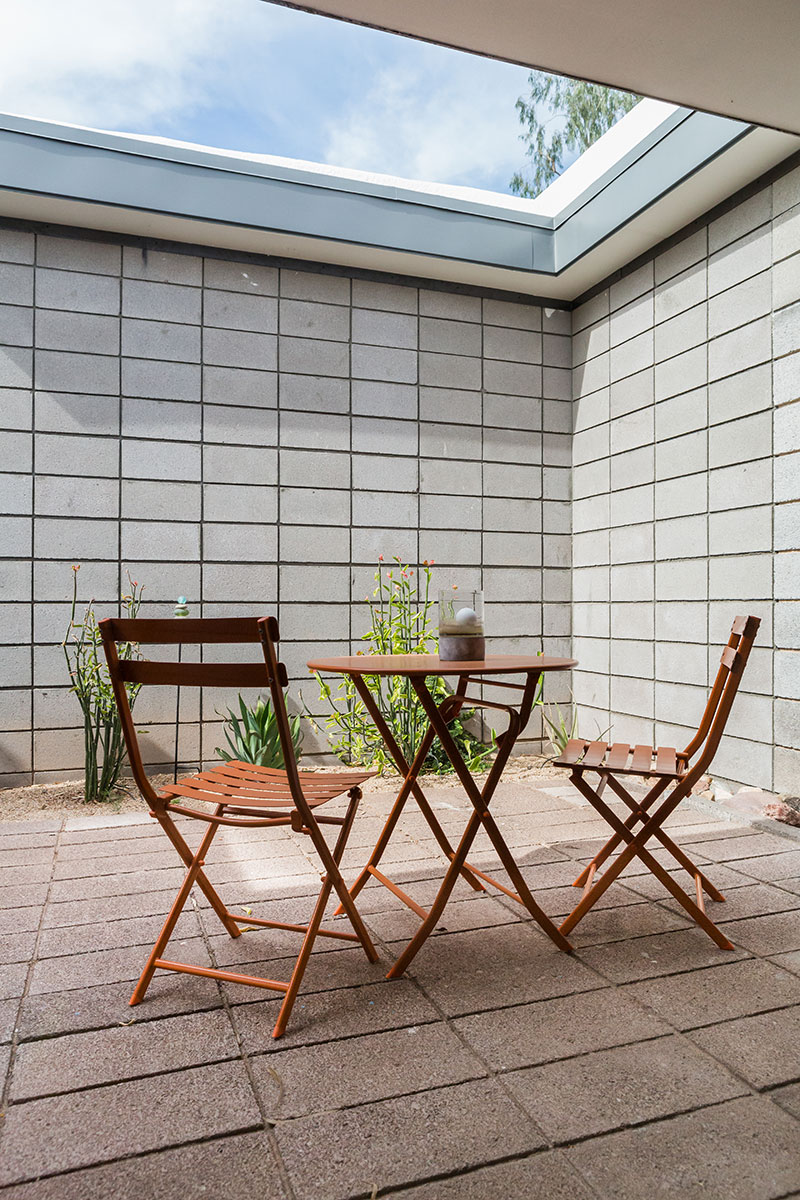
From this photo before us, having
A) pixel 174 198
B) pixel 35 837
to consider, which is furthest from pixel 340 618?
pixel 174 198

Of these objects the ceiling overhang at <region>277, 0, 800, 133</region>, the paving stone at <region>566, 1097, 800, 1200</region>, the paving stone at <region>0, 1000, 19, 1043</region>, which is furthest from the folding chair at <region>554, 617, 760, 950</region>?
the ceiling overhang at <region>277, 0, 800, 133</region>

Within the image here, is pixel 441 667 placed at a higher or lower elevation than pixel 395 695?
higher

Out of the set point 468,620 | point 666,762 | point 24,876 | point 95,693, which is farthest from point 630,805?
point 95,693

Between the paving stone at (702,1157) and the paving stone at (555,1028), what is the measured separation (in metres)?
0.25

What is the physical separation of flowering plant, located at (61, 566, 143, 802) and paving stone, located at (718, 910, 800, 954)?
8.93 feet

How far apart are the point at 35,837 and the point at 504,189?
13.3ft

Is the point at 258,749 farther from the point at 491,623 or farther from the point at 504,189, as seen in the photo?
the point at 504,189

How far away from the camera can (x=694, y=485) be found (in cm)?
396

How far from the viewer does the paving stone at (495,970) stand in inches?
70.4

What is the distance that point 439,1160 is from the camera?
1.25 m

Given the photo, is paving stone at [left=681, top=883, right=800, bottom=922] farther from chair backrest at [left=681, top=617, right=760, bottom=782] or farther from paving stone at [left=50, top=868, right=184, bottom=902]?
paving stone at [left=50, top=868, right=184, bottom=902]

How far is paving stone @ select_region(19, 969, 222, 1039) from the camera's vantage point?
5.50ft

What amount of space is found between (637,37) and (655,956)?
105 inches

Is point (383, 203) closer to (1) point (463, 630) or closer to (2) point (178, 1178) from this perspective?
(1) point (463, 630)
